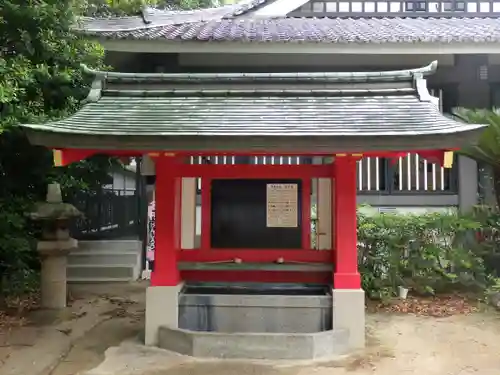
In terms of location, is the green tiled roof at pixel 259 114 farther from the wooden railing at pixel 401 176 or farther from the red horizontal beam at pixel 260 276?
the wooden railing at pixel 401 176

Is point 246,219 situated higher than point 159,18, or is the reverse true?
point 159,18

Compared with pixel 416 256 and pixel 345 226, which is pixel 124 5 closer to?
pixel 416 256

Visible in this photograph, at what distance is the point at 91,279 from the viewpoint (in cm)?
1096

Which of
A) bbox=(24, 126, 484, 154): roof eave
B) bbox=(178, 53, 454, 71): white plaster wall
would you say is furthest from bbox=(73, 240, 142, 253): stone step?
bbox=(24, 126, 484, 154): roof eave

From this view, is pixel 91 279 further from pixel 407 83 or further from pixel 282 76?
pixel 407 83

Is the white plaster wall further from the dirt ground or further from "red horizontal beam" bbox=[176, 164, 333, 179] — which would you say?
the dirt ground

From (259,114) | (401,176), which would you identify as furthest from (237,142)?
(401,176)

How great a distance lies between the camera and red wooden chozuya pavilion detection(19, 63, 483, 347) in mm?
5773

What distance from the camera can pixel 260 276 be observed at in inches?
291

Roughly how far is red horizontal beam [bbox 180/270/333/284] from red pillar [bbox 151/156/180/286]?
639mm

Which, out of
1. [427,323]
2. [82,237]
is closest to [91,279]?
[82,237]

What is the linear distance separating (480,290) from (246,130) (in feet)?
18.5

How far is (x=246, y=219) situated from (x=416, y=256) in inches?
144

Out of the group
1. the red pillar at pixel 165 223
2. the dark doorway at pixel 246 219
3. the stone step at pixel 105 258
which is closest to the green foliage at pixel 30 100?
the stone step at pixel 105 258
